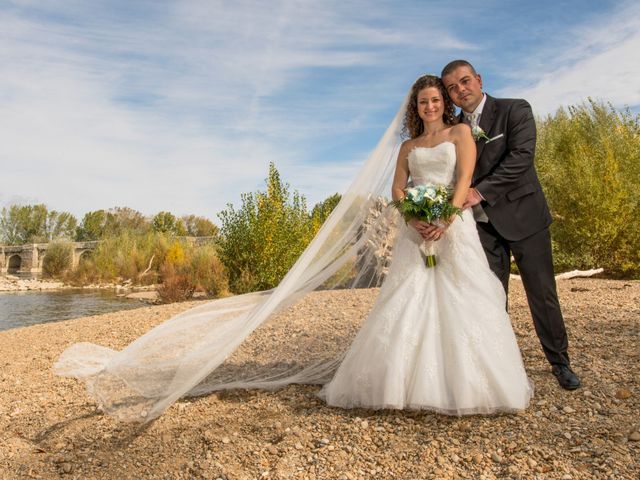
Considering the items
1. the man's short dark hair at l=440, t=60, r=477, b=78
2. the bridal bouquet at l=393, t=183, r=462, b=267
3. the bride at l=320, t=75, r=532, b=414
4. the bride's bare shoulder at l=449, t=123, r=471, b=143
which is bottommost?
the bride at l=320, t=75, r=532, b=414

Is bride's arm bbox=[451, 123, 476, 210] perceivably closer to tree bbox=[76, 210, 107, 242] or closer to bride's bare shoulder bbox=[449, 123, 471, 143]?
bride's bare shoulder bbox=[449, 123, 471, 143]

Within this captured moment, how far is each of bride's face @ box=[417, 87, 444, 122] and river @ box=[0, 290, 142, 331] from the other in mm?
15076

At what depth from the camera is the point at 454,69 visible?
4.41m

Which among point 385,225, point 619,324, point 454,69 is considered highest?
point 454,69

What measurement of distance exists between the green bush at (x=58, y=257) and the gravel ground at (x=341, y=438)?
33.1m

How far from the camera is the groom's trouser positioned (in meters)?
4.55

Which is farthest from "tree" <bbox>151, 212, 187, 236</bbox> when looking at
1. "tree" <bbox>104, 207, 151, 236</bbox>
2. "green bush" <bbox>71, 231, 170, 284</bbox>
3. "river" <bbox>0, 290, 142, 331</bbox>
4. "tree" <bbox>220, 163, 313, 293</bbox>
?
"tree" <bbox>220, 163, 313, 293</bbox>

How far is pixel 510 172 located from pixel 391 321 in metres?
1.56

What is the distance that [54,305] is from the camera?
2089cm

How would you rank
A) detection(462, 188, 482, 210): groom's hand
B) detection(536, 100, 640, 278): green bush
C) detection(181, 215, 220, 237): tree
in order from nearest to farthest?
detection(462, 188, 482, 210): groom's hand < detection(536, 100, 640, 278): green bush < detection(181, 215, 220, 237): tree

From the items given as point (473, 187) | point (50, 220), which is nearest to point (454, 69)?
point (473, 187)

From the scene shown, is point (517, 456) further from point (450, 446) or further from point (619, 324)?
point (619, 324)

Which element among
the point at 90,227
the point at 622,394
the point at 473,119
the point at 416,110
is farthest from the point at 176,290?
the point at 90,227

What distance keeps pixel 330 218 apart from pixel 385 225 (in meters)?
0.58
